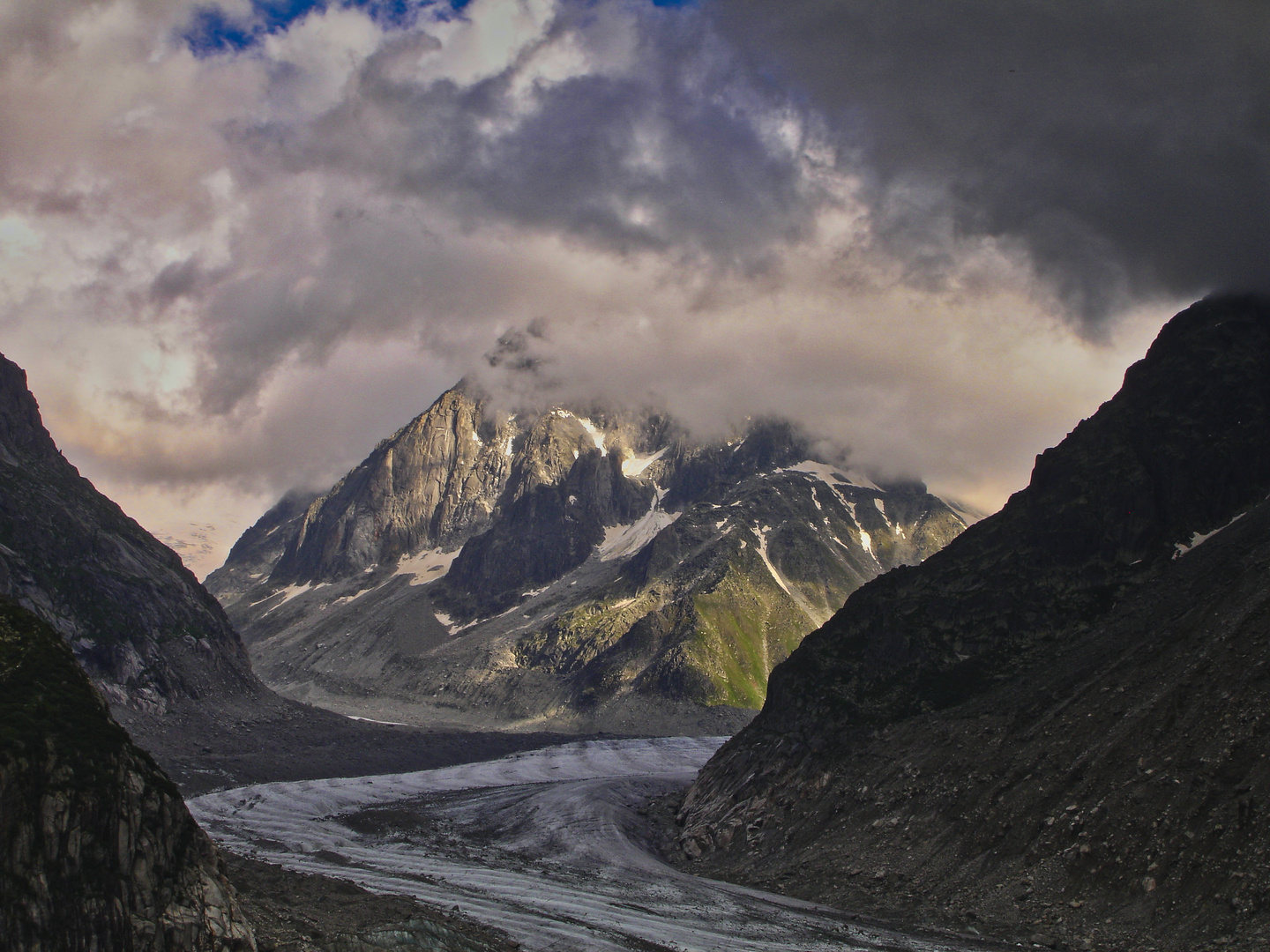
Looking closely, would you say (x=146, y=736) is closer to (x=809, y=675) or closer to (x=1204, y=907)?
(x=809, y=675)

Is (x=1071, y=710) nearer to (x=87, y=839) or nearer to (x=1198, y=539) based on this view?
(x=1198, y=539)

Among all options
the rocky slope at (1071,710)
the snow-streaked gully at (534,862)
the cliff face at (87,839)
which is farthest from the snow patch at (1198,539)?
the cliff face at (87,839)

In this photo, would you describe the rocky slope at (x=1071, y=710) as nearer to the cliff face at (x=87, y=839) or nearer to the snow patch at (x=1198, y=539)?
the snow patch at (x=1198, y=539)

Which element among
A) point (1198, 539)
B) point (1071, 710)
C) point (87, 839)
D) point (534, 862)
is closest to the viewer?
point (87, 839)

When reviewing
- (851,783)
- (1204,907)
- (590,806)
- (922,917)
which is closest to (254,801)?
(590,806)

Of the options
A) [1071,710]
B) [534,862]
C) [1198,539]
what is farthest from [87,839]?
[1198,539]
